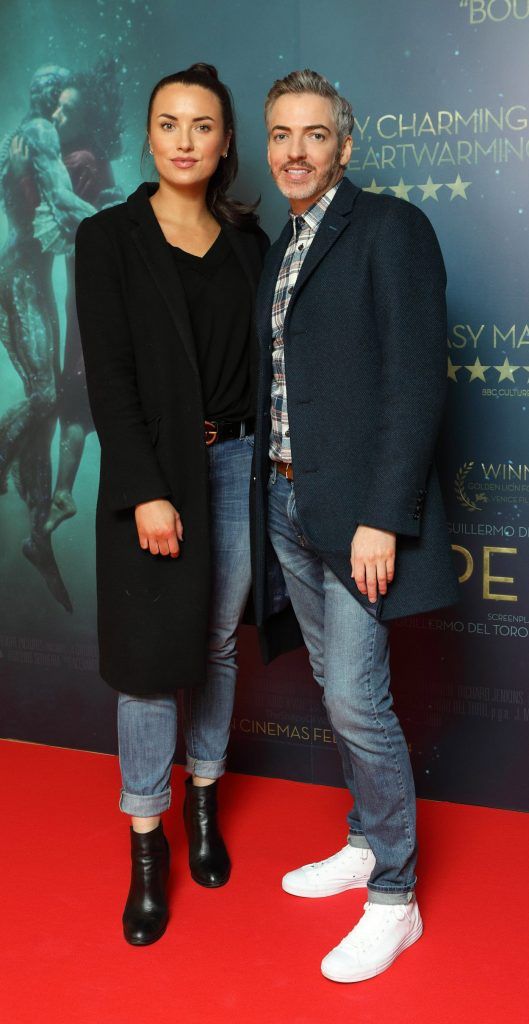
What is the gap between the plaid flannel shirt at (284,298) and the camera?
1.99 m

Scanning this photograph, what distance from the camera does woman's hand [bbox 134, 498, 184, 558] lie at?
205 cm

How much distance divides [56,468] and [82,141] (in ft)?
3.16

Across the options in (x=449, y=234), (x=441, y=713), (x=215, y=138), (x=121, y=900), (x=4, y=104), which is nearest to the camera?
(x=215, y=138)

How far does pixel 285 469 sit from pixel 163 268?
Result: 1.61 feet

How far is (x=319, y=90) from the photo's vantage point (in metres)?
1.92

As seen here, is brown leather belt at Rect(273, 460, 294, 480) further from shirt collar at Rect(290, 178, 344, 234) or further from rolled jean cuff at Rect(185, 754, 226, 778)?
rolled jean cuff at Rect(185, 754, 226, 778)

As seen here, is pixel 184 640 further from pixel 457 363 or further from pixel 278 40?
pixel 278 40

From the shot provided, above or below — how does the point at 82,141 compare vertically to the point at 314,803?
above

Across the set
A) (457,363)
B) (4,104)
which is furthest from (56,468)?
(457,363)

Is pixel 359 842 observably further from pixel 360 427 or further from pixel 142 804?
pixel 360 427

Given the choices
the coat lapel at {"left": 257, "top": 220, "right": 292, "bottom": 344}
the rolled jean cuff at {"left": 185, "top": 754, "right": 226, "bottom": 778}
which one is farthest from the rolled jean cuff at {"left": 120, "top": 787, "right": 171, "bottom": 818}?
the coat lapel at {"left": 257, "top": 220, "right": 292, "bottom": 344}

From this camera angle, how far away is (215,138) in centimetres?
212

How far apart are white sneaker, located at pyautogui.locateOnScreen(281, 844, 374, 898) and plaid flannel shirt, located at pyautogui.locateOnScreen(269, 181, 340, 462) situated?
3.21 feet

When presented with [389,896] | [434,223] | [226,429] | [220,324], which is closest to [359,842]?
[389,896]
